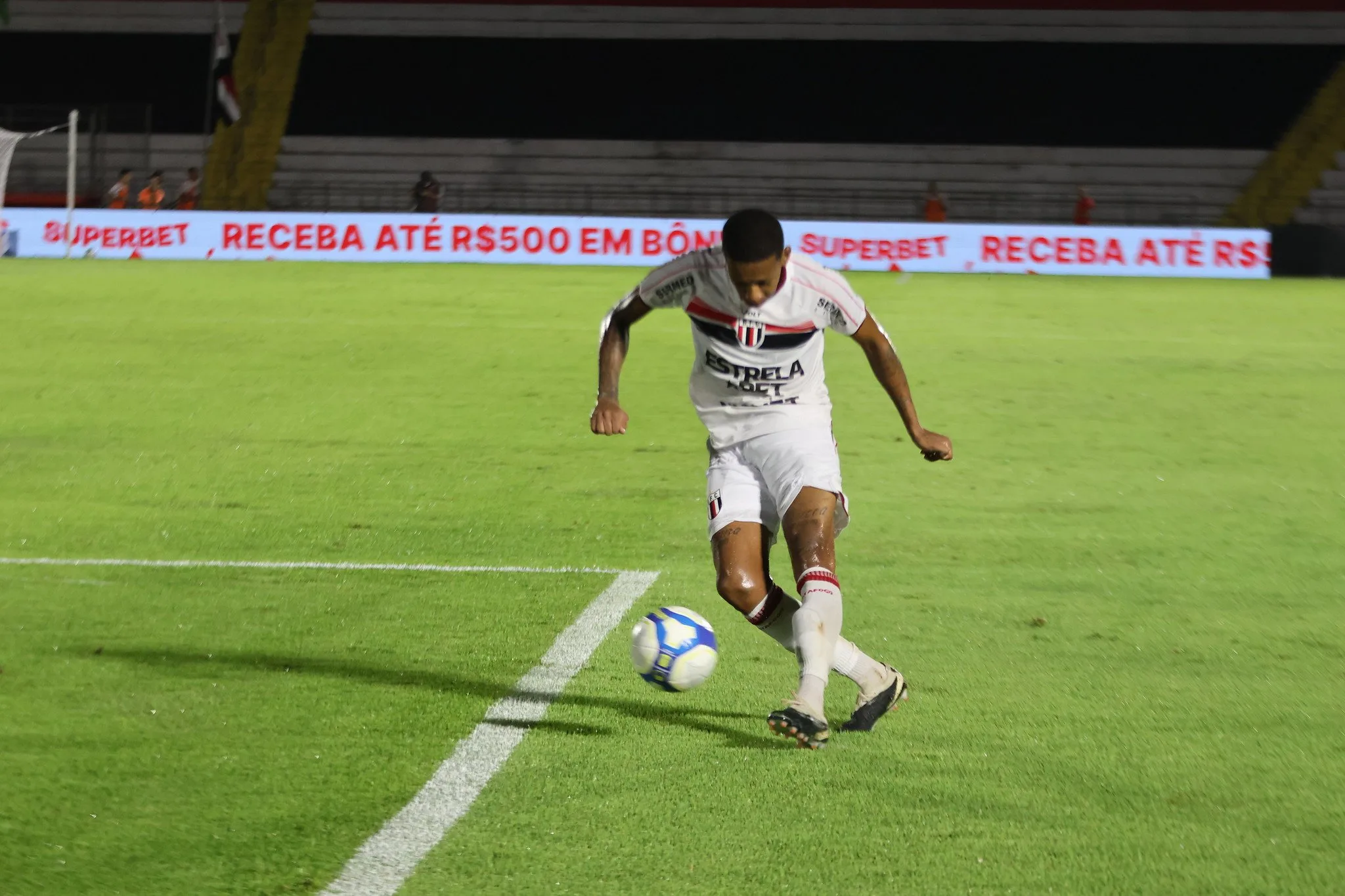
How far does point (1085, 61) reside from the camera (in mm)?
42500

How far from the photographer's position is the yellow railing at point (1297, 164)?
39906 millimetres

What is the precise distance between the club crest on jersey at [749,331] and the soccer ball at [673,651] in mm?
942

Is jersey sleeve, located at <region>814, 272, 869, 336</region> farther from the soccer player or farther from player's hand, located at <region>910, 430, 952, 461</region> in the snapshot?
player's hand, located at <region>910, 430, 952, 461</region>

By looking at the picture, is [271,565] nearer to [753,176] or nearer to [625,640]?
[625,640]

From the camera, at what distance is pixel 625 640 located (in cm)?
674

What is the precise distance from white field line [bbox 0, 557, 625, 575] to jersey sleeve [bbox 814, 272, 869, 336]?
2.85m

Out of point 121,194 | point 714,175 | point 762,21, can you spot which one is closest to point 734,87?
point 762,21

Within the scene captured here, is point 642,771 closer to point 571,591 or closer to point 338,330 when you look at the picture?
point 571,591

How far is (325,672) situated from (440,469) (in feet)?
17.0

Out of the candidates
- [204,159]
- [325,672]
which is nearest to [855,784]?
[325,672]

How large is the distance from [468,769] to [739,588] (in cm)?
105

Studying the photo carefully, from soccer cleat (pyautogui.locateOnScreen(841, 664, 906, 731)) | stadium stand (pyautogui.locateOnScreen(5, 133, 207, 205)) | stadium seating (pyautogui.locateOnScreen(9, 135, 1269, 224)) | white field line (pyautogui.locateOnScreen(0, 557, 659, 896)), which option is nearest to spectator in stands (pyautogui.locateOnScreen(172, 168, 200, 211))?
stadium stand (pyautogui.locateOnScreen(5, 133, 207, 205))

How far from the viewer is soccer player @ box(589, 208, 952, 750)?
5.37 m

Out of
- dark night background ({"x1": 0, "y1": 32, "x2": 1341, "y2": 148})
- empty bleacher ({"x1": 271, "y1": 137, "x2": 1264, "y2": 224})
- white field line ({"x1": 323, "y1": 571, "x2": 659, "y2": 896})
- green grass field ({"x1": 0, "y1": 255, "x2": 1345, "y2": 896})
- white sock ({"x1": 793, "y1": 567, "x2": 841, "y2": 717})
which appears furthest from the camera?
dark night background ({"x1": 0, "y1": 32, "x2": 1341, "y2": 148})
